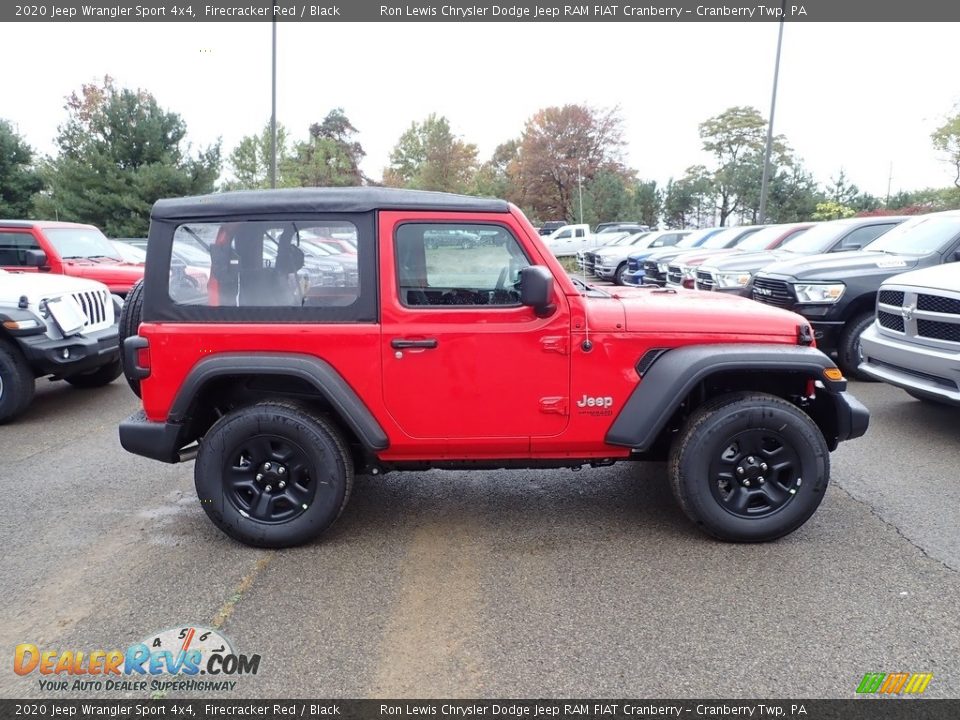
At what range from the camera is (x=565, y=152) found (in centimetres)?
5247

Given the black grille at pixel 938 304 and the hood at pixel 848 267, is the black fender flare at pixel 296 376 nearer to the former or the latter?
the black grille at pixel 938 304

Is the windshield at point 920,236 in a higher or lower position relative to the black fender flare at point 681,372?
higher

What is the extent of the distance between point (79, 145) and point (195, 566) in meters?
30.3

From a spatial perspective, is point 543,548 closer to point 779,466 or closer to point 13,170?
point 779,466

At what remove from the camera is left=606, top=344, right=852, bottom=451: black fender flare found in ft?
11.9

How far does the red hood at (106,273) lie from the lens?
374 inches

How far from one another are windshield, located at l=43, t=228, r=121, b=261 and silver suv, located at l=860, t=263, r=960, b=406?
9.64 meters

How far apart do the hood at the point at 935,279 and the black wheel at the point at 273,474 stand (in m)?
4.73

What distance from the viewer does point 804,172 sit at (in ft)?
104

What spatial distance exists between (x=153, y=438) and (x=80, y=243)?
7.61 meters

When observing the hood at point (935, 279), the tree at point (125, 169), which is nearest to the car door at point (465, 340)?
the hood at point (935, 279)

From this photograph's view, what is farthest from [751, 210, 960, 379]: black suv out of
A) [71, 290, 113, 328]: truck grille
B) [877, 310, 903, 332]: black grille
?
[71, 290, 113, 328]: truck grille

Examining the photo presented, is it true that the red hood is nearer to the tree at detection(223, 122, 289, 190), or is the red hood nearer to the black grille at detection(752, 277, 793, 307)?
the black grille at detection(752, 277, 793, 307)

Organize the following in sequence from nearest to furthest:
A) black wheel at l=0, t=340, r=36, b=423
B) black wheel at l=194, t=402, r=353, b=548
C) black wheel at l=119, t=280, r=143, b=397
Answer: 1. black wheel at l=194, t=402, r=353, b=548
2. black wheel at l=119, t=280, r=143, b=397
3. black wheel at l=0, t=340, r=36, b=423
